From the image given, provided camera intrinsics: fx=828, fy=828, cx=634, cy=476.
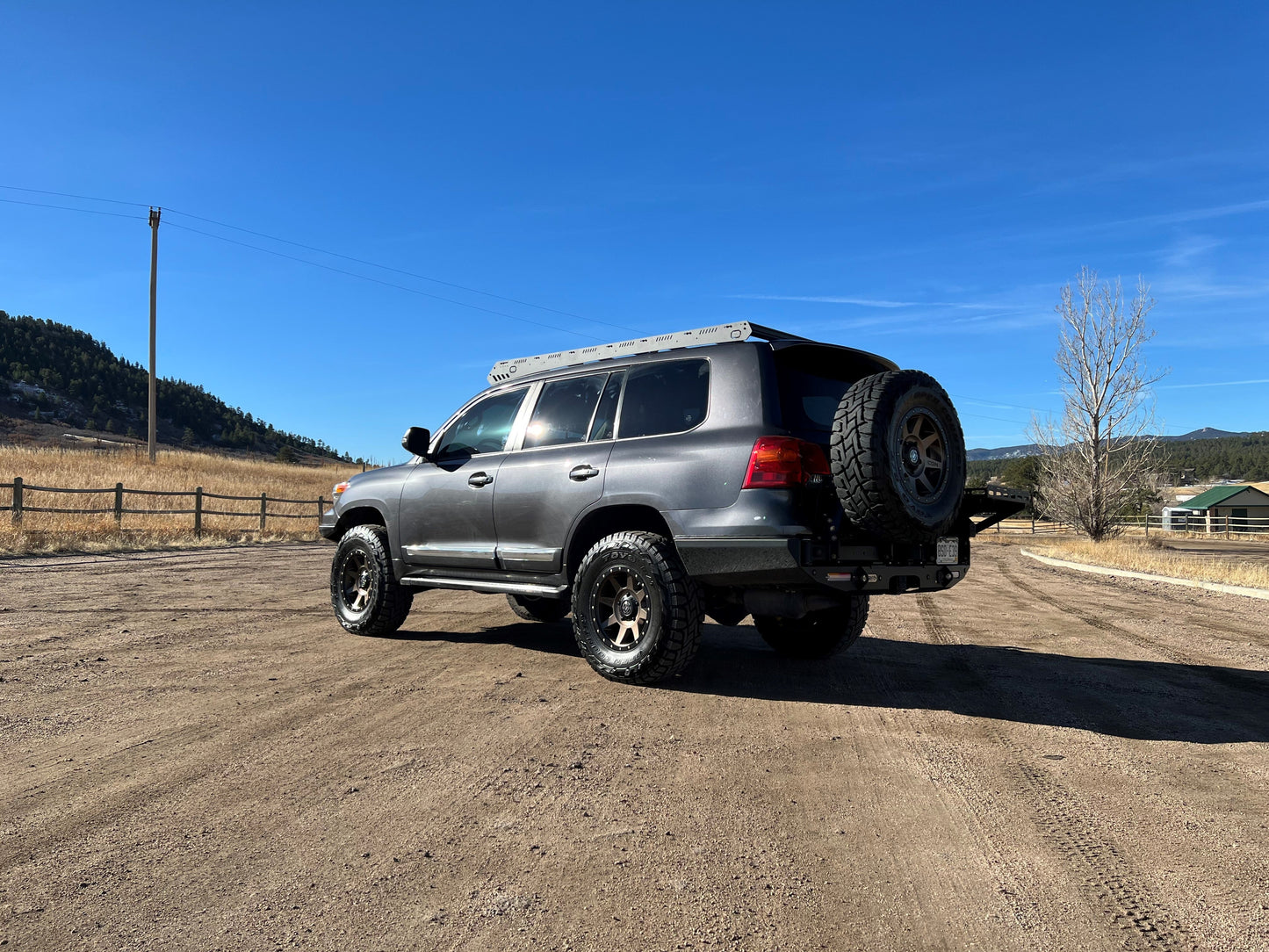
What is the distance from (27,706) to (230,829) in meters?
2.45

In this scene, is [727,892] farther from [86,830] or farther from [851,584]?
[851,584]

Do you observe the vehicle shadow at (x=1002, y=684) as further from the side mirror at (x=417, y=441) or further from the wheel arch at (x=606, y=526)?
the side mirror at (x=417, y=441)

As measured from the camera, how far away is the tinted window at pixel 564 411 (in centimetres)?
583

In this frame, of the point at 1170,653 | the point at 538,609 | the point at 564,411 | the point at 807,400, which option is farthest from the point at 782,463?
the point at 1170,653

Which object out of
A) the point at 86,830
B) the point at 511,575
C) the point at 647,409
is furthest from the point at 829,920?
the point at 511,575

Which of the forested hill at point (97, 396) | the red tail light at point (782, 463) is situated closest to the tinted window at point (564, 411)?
the red tail light at point (782, 463)

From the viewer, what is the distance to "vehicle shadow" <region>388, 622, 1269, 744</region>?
14.6ft

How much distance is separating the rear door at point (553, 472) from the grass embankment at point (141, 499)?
47.3 feet

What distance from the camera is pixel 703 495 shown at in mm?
4801

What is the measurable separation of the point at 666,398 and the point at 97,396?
329ft

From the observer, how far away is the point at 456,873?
2463 mm

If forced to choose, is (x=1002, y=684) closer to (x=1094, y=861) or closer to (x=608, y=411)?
(x=1094, y=861)

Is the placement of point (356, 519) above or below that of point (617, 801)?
above

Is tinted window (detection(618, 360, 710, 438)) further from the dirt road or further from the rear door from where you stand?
the dirt road
